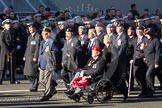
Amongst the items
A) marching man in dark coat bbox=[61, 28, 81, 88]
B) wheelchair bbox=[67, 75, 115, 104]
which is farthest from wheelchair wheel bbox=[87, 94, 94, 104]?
marching man in dark coat bbox=[61, 28, 81, 88]

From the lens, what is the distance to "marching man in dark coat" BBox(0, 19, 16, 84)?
66.9ft

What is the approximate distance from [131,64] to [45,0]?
40.1 feet

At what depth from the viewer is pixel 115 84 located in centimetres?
1653

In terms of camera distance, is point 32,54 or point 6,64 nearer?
point 32,54

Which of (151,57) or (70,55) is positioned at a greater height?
(70,55)

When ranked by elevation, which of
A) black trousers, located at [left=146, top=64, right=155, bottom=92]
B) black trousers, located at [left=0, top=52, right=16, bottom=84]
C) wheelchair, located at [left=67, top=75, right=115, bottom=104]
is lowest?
wheelchair, located at [left=67, top=75, right=115, bottom=104]

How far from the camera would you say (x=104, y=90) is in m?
16.2

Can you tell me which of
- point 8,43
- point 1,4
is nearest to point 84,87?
point 8,43

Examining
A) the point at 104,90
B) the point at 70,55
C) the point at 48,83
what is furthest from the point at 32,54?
the point at 104,90

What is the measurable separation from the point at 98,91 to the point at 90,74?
1.55 feet

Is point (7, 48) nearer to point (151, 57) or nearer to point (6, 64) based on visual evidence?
point (6, 64)

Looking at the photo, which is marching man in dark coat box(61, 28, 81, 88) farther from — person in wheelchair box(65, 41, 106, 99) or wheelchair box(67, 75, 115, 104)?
wheelchair box(67, 75, 115, 104)

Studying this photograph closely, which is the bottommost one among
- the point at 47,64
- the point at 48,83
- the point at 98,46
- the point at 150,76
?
the point at 48,83

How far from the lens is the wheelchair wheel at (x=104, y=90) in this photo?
52.9 ft
